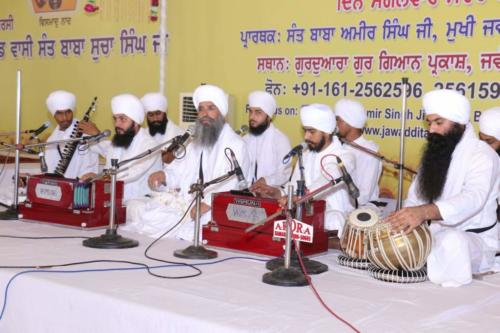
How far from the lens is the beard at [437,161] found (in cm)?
437

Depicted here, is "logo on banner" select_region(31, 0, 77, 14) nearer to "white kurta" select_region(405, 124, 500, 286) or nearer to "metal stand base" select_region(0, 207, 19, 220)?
"metal stand base" select_region(0, 207, 19, 220)

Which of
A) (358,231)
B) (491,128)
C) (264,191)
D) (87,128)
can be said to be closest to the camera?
(358,231)

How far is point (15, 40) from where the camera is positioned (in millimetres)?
10188

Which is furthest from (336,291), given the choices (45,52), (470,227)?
(45,52)

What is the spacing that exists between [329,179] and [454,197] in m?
1.22

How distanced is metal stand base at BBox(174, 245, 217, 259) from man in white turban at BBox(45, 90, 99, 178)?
8.48 ft

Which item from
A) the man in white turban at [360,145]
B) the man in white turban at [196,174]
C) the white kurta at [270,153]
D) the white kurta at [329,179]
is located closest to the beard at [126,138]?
the man in white turban at [196,174]

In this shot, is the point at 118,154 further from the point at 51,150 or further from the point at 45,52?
the point at 45,52

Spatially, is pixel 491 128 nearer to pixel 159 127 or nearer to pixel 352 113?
pixel 352 113

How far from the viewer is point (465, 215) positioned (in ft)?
13.3

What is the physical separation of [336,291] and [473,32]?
10.7ft

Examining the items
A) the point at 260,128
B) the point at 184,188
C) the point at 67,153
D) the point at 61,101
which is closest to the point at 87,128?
the point at 67,153

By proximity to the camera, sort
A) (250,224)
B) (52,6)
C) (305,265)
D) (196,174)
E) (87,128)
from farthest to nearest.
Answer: (52,6) → (87,128) → (196,174) → (250,224) → (305,265)

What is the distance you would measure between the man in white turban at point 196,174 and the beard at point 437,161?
146cm
